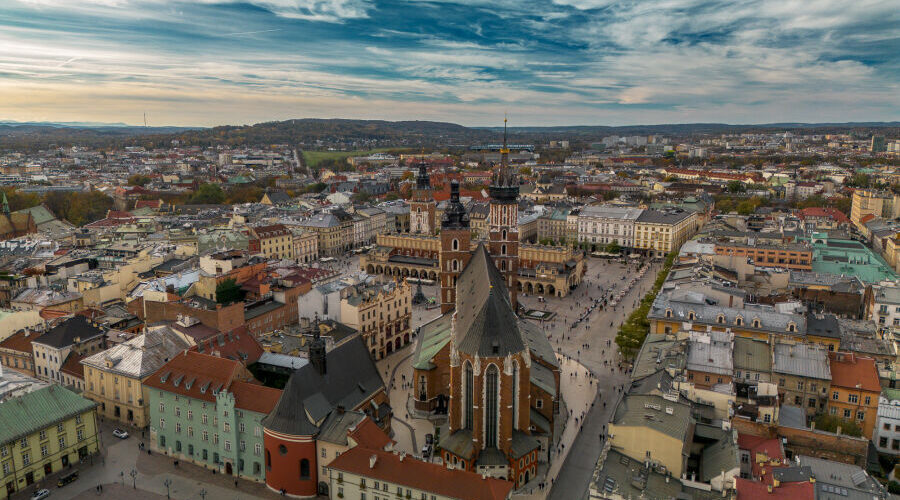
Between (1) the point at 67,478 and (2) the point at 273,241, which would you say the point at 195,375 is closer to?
(1) the point at 67,478

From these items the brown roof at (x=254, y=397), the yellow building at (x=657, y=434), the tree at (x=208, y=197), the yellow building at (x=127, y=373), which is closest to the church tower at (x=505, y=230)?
the yellow building at (x=657, y=434)

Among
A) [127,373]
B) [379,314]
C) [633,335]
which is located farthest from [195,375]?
[633,335]

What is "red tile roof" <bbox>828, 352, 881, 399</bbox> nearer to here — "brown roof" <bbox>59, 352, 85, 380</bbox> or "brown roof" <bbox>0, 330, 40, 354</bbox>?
"brown roof" <bbox>59, 352, 85, 380</bbox>

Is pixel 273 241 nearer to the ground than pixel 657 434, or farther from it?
farther from it

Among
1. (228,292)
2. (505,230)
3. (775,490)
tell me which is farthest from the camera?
(228,292)

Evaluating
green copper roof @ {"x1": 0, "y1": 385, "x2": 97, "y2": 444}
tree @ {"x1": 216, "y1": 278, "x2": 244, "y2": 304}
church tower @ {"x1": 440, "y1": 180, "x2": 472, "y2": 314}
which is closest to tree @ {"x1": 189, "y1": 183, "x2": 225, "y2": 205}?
tree @ {"x1": 216, "y1": 278, "x2": 244, "y2": 304}

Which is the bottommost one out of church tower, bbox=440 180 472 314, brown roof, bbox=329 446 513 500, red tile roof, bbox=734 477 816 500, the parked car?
the parked car
